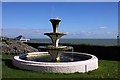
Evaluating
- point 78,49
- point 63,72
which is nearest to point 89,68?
point 63,72

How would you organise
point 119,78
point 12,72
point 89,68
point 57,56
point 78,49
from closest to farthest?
1. point 119,78
2. point 12,72
3. point 89,68
4. point 57,56
5. point 78,49

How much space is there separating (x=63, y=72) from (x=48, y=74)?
94 cm

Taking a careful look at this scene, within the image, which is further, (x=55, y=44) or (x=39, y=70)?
(x=55, y=44)

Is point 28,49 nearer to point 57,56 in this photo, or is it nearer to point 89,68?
point 57,56

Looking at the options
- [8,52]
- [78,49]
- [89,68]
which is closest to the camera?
[89,68]

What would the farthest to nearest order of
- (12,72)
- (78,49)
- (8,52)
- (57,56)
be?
(78,49), (8,52), (57,56), (12,72)

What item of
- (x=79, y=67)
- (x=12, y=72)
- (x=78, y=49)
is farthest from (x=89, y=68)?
(x=78, y=49)

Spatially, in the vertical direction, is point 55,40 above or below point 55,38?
below

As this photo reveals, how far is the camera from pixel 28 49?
86.2ft

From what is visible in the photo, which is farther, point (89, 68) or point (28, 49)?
point (28, 49)

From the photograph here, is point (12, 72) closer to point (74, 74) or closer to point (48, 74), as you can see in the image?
point (48, 74)

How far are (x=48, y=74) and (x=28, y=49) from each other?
41.0 ft

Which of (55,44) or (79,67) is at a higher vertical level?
(55,44)

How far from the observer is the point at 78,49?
26.4m
